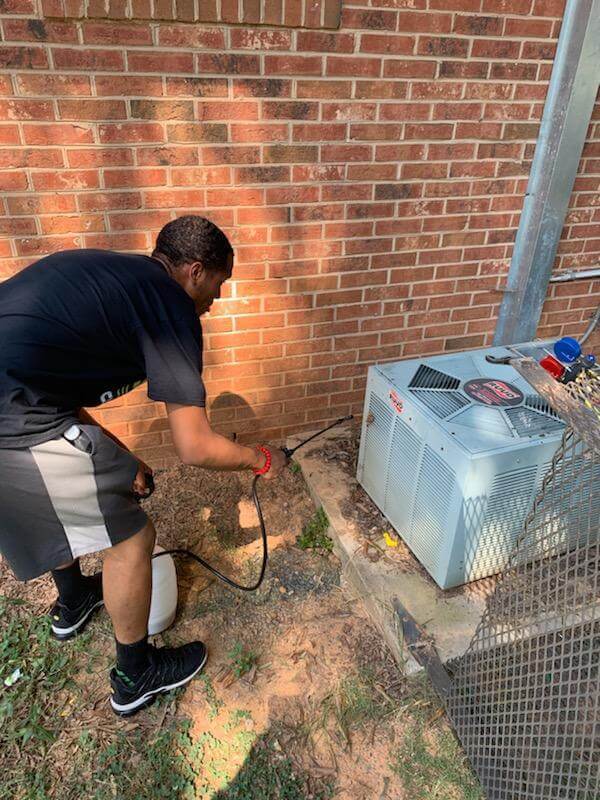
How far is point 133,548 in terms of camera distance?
2014 mm

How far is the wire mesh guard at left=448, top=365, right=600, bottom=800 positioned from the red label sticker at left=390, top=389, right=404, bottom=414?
2.59 ft

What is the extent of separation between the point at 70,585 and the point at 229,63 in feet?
7.72

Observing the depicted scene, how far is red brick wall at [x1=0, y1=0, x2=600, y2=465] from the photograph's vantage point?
8.05 ft

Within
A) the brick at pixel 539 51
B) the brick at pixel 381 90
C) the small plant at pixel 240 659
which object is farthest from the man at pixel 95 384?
the brick at pixel 539 51

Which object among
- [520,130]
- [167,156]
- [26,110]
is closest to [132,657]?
[167,156]

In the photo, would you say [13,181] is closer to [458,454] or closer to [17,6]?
[17,6]

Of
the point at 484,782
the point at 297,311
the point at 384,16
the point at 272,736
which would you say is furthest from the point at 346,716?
the point at 384,16

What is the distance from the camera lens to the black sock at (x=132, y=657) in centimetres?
214

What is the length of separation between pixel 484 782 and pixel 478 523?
88 cm

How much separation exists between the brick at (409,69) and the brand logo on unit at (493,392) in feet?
5.06

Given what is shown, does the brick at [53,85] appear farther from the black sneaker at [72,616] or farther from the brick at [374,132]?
the black sneaker at [72,616]

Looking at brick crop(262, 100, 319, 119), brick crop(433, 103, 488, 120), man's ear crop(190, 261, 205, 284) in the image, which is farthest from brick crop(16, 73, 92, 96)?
brick crop(433, 103, 488, 120)

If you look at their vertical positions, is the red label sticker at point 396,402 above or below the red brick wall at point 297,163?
below

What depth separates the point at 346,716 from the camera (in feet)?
7.25
